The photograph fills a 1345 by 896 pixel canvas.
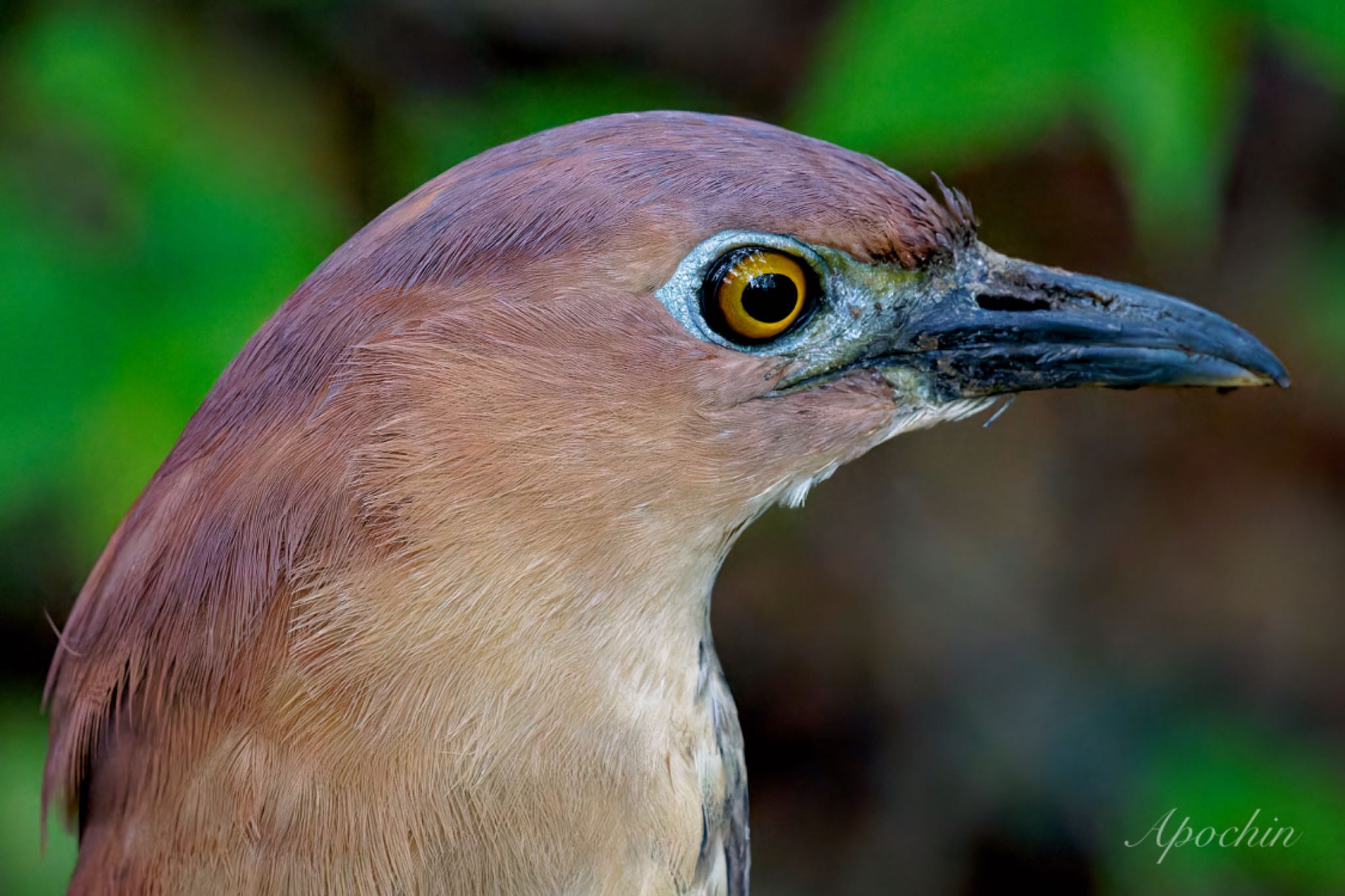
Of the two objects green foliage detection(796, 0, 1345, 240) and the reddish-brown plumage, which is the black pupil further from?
green foliage detection(796, 0, 1345, 240)

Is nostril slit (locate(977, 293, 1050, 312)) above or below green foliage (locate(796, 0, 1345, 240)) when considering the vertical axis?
below

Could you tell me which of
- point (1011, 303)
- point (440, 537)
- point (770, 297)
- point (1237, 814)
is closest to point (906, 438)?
point (1237, 814)

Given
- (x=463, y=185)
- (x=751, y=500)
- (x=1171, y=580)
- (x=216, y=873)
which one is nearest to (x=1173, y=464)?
(x=1171, y=580)

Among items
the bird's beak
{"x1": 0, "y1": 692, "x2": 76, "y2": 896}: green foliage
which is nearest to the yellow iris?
the bird's beak

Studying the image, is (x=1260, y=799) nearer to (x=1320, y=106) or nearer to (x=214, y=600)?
(x=1320, y=106)

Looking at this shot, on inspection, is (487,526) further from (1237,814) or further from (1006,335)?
(1237,814)
